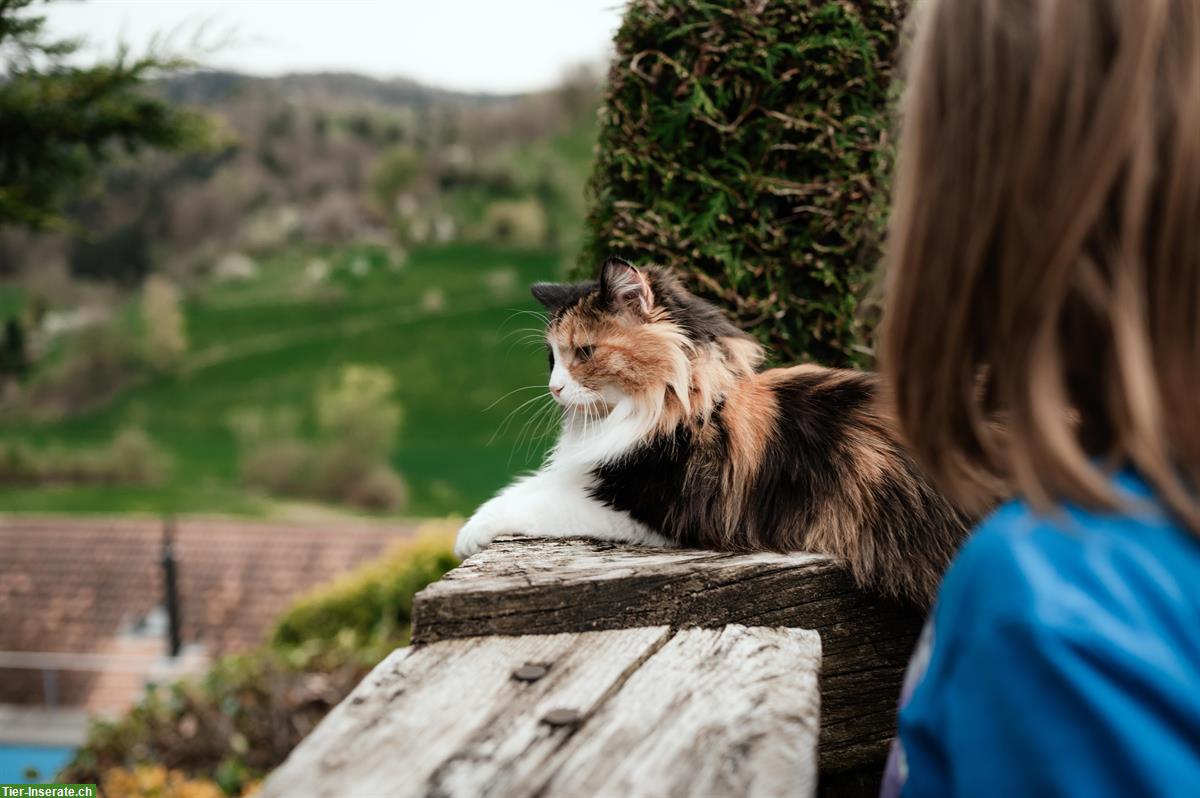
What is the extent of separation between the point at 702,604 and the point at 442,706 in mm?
549

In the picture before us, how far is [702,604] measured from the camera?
1.57 meters

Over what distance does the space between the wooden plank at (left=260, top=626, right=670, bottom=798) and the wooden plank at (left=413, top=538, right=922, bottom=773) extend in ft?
0.14

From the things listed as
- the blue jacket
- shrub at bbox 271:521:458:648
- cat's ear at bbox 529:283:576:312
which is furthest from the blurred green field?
the blue jacket

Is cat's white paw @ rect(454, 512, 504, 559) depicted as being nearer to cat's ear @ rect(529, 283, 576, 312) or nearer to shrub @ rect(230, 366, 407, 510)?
cat's ear @ rect(529, 283, 576, 312)

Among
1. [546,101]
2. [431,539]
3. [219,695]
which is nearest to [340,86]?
[546,101]

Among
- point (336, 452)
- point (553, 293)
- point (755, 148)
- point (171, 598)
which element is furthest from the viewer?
point (336, 452)

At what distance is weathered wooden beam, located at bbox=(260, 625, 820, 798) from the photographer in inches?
38.7

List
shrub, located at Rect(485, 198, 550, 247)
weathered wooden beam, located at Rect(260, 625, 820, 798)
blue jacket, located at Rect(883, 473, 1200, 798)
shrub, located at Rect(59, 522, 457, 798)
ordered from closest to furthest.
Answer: blue jacket, located at Rect(883, 473, 1200, 798) < weathered wooden beam, located at Rect(260, 625, 820, 798) < shrub, located at Rect(59, 522, 457, 798) < shrub, located at Rect(485, 198, 550, 247)

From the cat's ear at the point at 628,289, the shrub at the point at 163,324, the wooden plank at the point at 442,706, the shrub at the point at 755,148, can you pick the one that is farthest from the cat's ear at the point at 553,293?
the shrub at the point at 163,324

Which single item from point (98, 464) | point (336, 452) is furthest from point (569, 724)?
point (98, 464)

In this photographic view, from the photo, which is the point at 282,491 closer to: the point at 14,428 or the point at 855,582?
the point at 14,428

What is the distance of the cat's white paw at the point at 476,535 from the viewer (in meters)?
2.11

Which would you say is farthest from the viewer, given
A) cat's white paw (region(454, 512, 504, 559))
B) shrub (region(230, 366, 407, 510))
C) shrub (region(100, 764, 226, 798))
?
shrub (region(230, 366, 407, 510))

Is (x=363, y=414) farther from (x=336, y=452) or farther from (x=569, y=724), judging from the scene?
(x=569, y=724)
